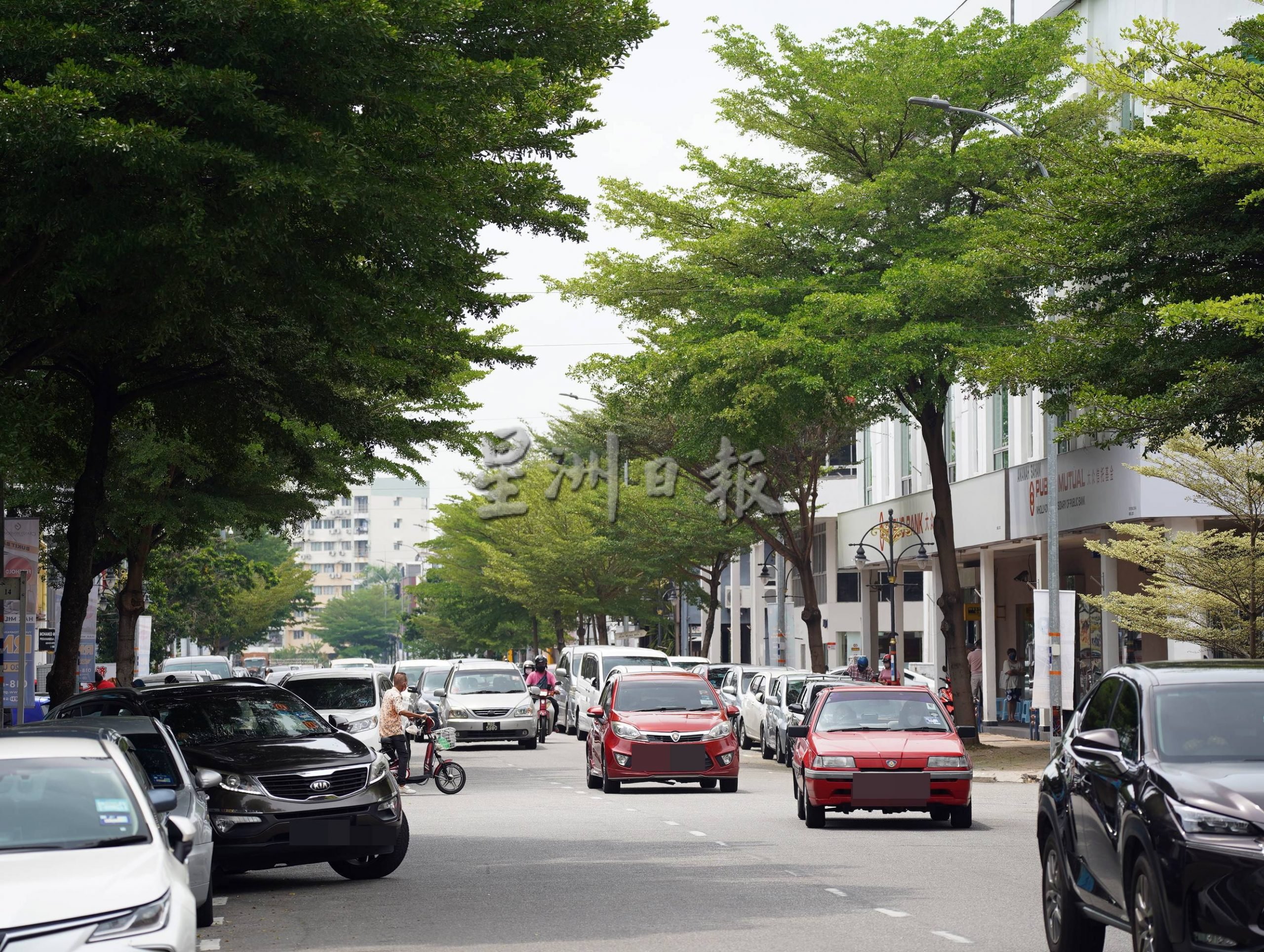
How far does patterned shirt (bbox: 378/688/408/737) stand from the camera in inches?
907

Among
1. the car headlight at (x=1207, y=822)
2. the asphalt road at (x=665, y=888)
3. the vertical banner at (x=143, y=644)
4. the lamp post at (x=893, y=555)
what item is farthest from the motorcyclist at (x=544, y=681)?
the car headlight at (x=1207, y=822)

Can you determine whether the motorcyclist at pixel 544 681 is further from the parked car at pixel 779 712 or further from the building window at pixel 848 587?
the building window at pixel 848 587

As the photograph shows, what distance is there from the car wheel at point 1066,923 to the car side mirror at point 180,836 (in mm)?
4788

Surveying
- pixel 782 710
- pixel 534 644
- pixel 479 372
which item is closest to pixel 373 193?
pixel 479 372

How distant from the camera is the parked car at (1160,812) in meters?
7.34

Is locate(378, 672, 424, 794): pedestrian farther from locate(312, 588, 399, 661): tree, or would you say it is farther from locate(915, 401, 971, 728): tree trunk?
locate(312, 588, 399, 661): tree

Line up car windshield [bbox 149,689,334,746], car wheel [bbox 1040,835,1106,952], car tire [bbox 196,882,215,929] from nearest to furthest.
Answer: car wheel [bbox 1040,835,1106,952] → car tire [bbox 196,882,215,929] → car windshield [bbox 149,689,334,746]

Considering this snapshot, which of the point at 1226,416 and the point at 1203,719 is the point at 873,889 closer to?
the point at 1203,719

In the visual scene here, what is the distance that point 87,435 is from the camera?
22891mm

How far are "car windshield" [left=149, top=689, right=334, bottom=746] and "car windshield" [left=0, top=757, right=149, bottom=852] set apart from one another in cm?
570

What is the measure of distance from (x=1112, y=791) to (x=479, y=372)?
22.7 meters

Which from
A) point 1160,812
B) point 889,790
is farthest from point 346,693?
point 1160,812

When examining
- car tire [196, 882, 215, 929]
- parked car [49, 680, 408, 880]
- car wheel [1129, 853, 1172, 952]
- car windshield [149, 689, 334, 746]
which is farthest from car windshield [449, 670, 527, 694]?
Answer: car wheel [1129, 853, 1172, 952]

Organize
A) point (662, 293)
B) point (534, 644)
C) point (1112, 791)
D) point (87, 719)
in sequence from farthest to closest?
→ point (534, 644), point (662, 293), point (87, 719), point (1112, 791)
